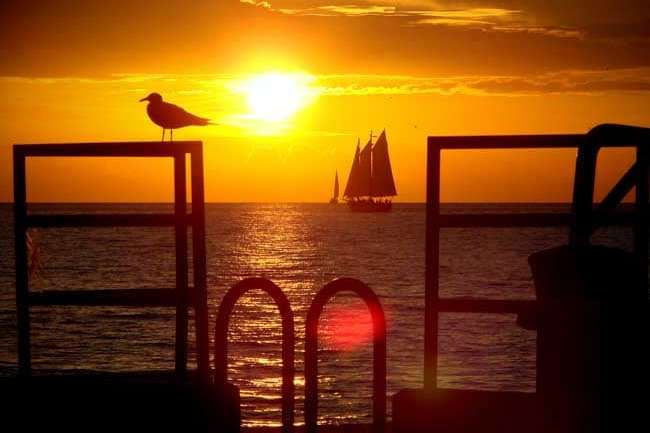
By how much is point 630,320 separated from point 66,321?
42.6 metres

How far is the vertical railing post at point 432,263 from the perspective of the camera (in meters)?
5.08

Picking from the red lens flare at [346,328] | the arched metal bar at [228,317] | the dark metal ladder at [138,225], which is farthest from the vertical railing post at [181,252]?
the red lens flare at [346,328]

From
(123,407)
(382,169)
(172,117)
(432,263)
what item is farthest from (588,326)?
(382,169)

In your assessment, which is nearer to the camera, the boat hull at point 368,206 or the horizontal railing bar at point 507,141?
the horizontal railing bar at point 507,141

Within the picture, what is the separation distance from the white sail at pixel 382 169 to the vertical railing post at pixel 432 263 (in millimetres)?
128062

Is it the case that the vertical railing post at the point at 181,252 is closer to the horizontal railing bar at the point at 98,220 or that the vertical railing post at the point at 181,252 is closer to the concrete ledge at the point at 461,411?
the horizontal railing bar at the point at 98,220

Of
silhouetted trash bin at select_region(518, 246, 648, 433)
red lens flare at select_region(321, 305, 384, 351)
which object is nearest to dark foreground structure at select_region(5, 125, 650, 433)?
silhouetted trash bin at select_region(518, 246, 648, 433)

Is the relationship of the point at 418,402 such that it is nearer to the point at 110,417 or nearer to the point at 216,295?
the point at 110,417

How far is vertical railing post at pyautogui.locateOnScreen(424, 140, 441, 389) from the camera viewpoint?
5078mm

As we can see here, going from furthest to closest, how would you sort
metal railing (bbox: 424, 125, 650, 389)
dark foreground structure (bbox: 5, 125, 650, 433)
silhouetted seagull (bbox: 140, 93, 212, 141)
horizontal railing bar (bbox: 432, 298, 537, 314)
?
silhouetted seagull (bbox: 140, 93, 212, 141)
horizontal railing bar (bbox: 432, 298, 537, 314)
metal railing (bbox: 424, 125, 650, 389)
dark foreground structure (bbox: 5, 125, 650, 433)

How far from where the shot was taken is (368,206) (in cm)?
16888

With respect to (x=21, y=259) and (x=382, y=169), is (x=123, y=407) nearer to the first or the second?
(x=21, y=259)

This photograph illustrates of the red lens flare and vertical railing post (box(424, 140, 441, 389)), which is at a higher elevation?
vertical railing post (box(424, 140, 441, 389))

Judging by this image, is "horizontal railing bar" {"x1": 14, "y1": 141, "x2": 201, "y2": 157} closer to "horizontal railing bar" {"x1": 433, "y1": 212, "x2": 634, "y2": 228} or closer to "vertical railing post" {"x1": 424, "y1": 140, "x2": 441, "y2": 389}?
"vertical railing post" {"x1": 424, "y1": 140, "x2": 441, "y2": 389}
